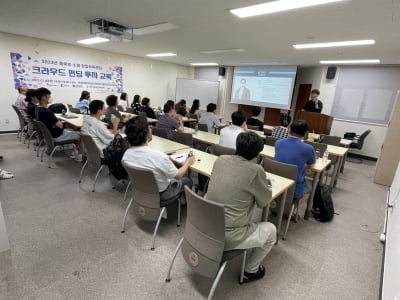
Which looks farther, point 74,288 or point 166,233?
point 166,233

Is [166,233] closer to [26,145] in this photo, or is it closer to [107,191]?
[107,191]

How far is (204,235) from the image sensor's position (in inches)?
56.0

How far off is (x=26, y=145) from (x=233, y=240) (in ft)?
18.2

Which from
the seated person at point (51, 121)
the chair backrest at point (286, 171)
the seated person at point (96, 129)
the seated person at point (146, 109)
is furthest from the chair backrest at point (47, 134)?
the chair backrest at point (286, 171)

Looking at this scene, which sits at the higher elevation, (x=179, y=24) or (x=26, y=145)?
(x=179, y=24)

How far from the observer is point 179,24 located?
3.63 metres

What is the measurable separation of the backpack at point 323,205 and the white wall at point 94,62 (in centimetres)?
748

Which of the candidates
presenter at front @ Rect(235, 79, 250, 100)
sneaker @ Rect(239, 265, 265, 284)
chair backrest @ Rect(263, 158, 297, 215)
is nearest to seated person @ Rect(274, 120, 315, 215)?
chair backrest @ Rect(263, 158, 297, 215)

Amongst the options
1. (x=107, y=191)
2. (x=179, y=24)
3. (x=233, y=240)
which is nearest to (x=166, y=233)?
(x=233, y=240)

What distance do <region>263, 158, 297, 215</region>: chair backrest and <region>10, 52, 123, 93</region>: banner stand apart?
698 cm

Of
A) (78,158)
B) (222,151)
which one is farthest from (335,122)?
(78,158)

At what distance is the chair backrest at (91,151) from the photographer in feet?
9.43

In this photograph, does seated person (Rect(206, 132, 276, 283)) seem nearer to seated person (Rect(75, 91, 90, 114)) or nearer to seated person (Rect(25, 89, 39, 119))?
seated person (Rect(25, 89, 39, 119))

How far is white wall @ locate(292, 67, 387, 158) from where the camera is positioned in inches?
243
